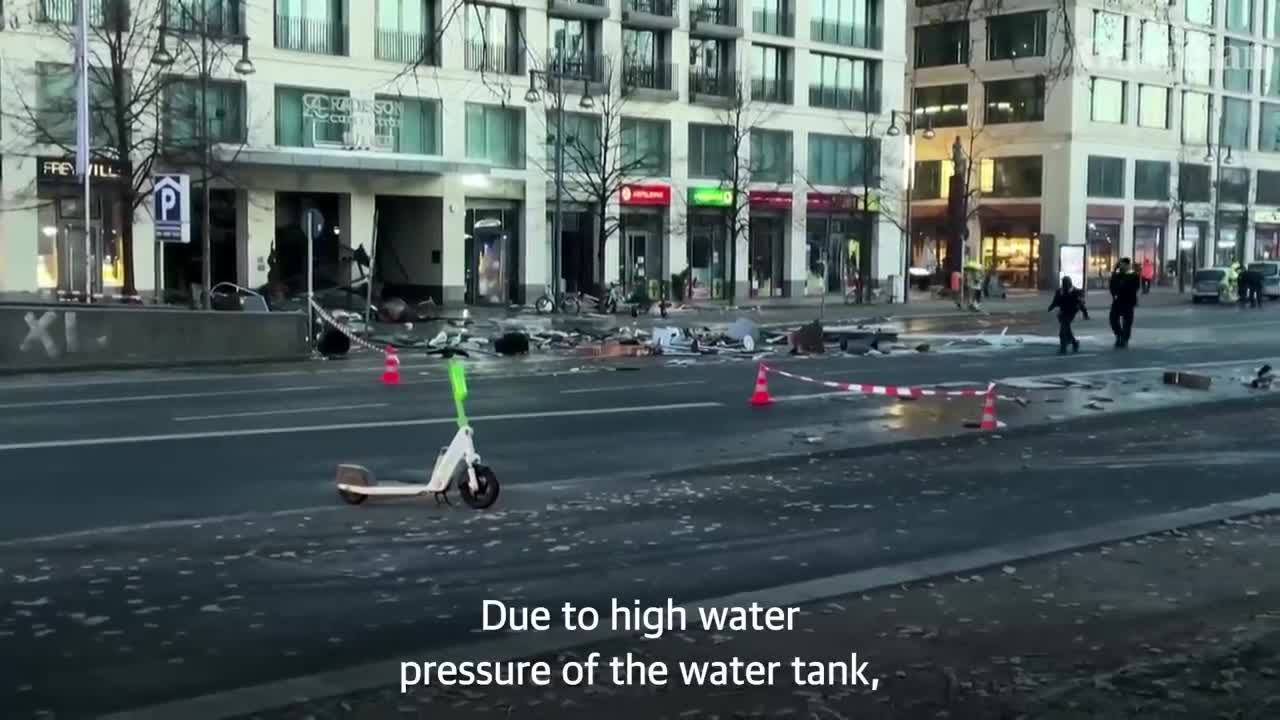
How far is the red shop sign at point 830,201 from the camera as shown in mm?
58562

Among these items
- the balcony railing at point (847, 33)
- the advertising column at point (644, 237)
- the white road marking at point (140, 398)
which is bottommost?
the white road marking at point (140, 398)

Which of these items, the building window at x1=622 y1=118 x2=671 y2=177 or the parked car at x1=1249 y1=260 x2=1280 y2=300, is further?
the parked car at x1=1249 y1=260 x2=1280 y2=300

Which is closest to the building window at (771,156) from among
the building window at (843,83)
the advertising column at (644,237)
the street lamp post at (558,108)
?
the building window at (843,83)

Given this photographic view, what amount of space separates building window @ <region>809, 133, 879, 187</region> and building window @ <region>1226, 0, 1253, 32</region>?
3124 centimetres

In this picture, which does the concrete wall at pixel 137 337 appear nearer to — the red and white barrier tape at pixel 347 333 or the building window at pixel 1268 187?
the red and white barrier tape at pixel 347 333

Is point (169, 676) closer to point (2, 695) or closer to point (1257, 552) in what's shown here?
point (2, 695)

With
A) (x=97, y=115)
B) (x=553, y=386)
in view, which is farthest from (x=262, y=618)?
(x=97, y=115)

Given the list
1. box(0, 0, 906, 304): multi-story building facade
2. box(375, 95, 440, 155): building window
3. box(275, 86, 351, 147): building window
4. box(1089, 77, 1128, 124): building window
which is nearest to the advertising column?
box(0, 0, 906, 304): multi-story building facade

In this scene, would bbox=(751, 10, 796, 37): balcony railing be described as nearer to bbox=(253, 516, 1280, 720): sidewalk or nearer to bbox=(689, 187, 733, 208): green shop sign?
bbox=(689, 187, 733, 208): green shop sign

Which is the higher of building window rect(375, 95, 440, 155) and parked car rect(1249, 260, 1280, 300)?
building window rect(375, 95, 440, 155)

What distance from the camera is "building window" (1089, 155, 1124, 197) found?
71562mm

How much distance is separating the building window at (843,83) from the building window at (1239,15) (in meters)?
31.6

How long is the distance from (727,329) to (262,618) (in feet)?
75.3

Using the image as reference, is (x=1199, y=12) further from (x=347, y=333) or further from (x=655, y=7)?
(x=655, y=7)
